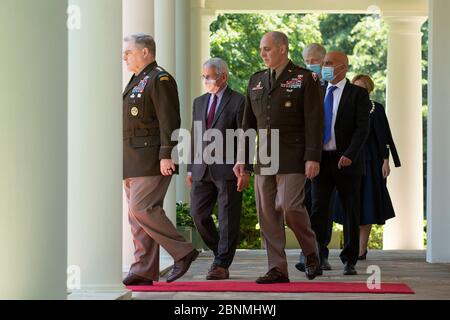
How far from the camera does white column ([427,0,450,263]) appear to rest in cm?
1251

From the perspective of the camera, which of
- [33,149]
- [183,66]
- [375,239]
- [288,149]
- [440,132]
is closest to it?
[33,149]

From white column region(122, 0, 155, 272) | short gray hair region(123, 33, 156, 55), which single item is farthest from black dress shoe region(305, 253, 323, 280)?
short gray hair region(123, 33, 156, 55)

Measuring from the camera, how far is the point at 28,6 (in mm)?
4617

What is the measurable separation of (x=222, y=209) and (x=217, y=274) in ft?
1.85

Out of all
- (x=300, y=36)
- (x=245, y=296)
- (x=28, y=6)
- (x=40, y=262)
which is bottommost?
(x=245, y=296)

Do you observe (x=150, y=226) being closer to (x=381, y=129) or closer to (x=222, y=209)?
(x=222, y=209)

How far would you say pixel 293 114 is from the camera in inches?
365

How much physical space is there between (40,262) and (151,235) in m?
3.99

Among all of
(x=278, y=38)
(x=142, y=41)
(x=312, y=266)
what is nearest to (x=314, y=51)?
(x=278, y=38)

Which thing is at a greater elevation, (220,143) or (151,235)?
(220,143)

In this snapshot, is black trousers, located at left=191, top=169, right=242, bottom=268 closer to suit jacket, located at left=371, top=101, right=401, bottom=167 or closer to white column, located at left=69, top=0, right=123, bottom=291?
white column, located at left=69, top=0, right=123, bottom=291

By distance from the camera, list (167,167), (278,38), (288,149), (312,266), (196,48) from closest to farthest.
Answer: (167,167), (288,149), (278,38), (312,266), (196,48)
